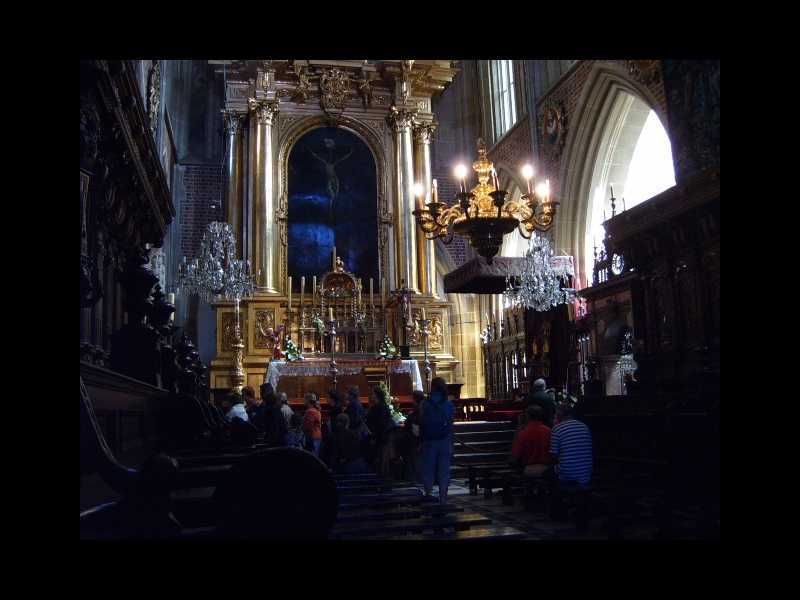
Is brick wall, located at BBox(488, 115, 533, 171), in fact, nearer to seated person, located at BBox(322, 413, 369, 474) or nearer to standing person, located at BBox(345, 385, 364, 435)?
Answer: standing person, located at BBox(345, 385, 364, 435)

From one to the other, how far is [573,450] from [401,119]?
1344 centimetres

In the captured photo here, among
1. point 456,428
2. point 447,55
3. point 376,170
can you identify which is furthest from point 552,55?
point 376,170

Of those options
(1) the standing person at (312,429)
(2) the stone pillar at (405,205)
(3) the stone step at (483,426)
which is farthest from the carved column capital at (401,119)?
(1) the standing person at (312,429)

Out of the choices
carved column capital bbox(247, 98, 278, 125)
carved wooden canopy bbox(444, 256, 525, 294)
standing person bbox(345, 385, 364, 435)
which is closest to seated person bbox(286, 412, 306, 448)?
standing person bbox(345, 385, 364, 435)

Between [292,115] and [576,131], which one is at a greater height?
[292,115]

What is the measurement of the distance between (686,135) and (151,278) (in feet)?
24.0

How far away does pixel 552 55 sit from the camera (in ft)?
9.32

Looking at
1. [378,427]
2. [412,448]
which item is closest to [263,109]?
[378,427]

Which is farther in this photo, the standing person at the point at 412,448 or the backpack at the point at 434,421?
the standing person at the point at 412,448

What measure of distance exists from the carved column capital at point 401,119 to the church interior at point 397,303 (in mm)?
61

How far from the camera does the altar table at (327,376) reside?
1483cm

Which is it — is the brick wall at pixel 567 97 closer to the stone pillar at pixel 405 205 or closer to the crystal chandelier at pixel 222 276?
the stone pillar at pixel 405 205

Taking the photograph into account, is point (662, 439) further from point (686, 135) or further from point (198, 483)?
point (198, 483)

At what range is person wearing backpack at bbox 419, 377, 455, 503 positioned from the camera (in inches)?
278
